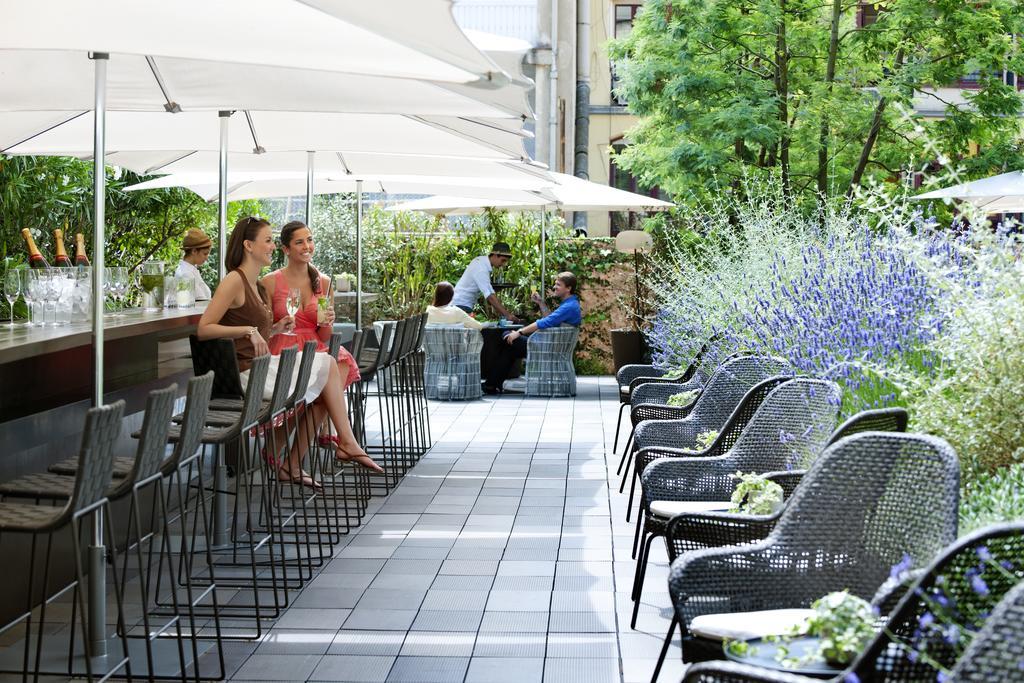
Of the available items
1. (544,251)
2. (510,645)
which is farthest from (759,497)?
(544,251)

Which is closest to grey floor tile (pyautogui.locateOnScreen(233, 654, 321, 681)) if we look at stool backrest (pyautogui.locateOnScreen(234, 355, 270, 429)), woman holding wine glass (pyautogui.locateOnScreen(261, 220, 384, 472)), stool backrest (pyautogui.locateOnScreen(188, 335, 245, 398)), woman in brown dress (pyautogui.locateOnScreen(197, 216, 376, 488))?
stool backrest (pyautogui.locateOnScreen(234, 355, 270, 429))

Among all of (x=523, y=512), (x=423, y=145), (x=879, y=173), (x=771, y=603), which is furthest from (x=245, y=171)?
(x=879, y=173)

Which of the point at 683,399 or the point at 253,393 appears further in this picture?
the point at 683,399

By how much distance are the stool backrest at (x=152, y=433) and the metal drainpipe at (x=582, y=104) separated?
62.5 ft

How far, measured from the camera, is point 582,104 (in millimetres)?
23250

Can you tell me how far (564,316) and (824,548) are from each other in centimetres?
1010

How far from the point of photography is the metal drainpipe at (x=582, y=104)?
76.2 feet

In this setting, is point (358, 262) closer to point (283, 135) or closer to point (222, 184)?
point (283, 135)

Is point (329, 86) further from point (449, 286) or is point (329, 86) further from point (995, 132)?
point (995, 132)

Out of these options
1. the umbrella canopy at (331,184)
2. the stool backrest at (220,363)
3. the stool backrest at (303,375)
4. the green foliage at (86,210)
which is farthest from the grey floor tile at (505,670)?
the green foliage at (86,210)

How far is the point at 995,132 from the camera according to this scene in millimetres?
15133

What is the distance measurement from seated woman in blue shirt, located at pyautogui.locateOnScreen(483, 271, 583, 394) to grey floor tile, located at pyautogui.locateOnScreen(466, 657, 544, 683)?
8866mm

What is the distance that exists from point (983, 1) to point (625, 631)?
39.9ft

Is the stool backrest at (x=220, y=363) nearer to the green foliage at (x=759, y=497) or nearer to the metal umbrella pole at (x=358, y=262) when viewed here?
the green foliage at (x=759, y=497)
